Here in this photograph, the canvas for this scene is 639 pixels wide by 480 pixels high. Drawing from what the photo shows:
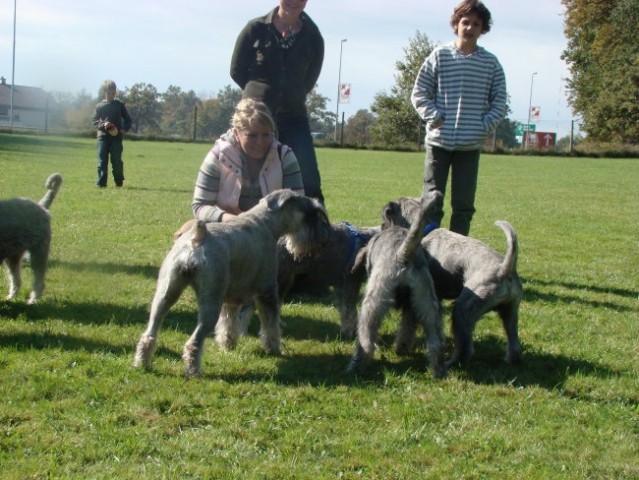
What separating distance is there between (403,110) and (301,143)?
5598 cm

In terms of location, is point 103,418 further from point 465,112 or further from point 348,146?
point 348,146

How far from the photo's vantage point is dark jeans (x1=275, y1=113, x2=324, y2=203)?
738cm

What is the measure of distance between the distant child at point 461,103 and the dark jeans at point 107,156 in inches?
418

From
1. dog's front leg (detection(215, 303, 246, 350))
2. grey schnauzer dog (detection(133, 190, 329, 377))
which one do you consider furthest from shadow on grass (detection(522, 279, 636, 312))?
dog's front leg (detection(215, 303, 246, 350))

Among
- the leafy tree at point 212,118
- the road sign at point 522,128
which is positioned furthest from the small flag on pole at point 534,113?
the leafy tree at point 212,118

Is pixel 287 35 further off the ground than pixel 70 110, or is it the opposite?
pixel 287 35

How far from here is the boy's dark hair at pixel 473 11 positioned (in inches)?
273

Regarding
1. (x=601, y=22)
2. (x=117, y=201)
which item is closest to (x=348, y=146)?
(x=601, y=22)

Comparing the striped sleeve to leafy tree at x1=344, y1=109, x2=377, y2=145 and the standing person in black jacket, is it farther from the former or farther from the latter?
leafy tree at x1=344, y1=109, x2=377, y2=145

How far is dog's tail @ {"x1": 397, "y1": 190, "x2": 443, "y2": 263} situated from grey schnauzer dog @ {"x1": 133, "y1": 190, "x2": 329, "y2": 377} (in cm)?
92

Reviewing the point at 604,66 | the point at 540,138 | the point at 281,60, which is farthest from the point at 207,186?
the point at 540,138

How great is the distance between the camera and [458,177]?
7293 mm

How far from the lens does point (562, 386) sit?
4.83 meters

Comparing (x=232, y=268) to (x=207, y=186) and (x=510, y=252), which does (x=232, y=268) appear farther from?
(x=510, y=252)
